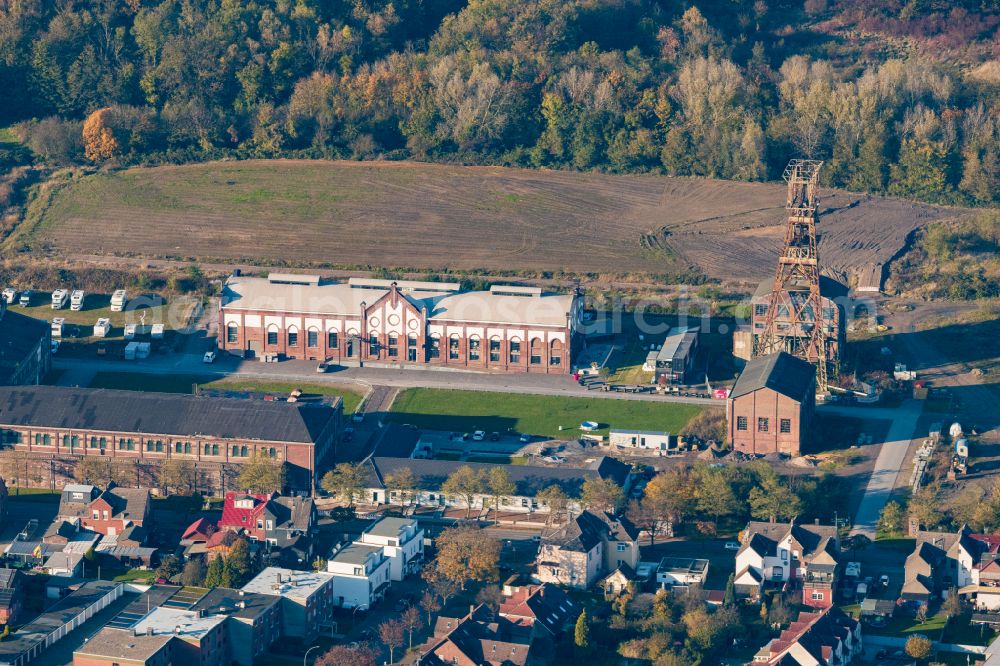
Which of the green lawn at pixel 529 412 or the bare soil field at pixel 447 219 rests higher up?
the bare soil field at pixel 447 219

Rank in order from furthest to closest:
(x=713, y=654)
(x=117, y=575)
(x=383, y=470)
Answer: (x=383, y=470), (x=117, y=575), (x=713, y=654)

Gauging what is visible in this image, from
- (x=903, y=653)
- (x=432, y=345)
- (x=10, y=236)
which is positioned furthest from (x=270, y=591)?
(x=10, y=236)

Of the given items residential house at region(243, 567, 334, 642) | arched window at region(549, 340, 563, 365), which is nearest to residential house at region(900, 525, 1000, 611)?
residential house at region(243, 567, 334, 642)

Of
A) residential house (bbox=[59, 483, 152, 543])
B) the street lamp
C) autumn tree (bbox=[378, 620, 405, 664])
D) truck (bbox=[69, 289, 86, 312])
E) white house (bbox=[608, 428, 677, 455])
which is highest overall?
truck (bbox=[69, 289, 86, 312])

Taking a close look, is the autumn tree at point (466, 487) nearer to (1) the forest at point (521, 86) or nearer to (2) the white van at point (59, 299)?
(2) the white van at point (59, 299)

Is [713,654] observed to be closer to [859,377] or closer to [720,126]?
[859,377]

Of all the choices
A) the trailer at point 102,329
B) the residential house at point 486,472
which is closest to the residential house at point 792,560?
the residential house at point 486,472

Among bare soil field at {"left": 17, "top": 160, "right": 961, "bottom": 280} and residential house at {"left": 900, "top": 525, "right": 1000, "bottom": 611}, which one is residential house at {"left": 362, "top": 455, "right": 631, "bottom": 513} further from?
bare soil field at {"left": 17, "top": 160, "right": 961, "bottom": 280}
